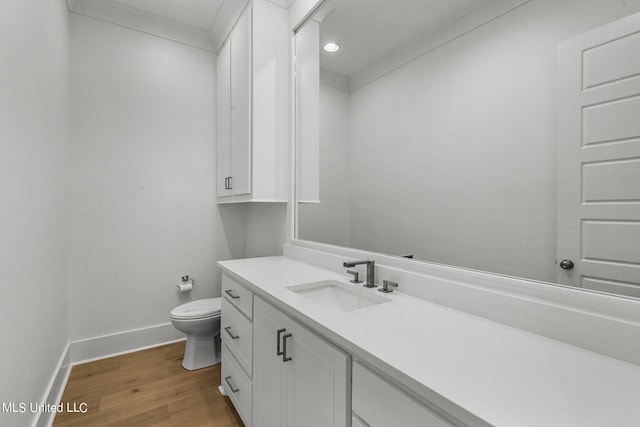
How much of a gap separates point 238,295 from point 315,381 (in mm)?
774

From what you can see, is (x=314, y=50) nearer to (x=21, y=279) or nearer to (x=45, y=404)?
(x=21, y=279)

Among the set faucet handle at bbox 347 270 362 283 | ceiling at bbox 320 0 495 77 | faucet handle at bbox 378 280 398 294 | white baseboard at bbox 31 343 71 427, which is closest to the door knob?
faucet handle at bbox 378 280 398 294

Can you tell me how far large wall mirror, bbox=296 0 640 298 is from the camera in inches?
33.1

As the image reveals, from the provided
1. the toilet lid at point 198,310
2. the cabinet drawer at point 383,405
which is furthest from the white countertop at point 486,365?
the toilet lid at point 198,310

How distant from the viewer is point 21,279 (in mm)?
1178

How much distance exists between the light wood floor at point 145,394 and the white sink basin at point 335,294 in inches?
33.8

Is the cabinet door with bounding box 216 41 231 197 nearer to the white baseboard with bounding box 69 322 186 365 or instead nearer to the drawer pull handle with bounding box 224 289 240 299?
the drawer pull handle with bounding box 224 289 240 299

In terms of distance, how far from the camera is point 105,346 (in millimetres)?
2254

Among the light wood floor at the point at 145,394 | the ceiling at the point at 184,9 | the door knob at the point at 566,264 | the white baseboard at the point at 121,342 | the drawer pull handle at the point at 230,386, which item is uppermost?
the ceiling at the point at 184,9

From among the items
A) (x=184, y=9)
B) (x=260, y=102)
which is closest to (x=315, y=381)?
(x=260, y=102)

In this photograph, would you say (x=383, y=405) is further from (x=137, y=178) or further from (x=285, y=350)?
(x=137, y=178)

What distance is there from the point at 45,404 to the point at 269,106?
6.97 ft

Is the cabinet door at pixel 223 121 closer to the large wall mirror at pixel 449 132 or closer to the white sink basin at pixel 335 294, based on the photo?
the large wall mirror at pixel 449 132

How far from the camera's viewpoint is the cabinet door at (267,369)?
1.12m
